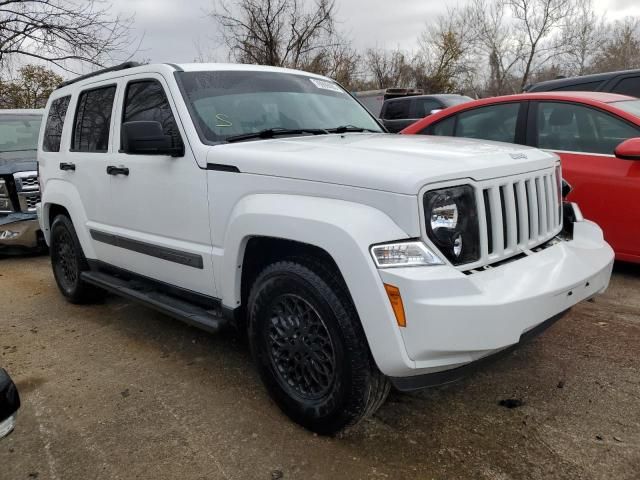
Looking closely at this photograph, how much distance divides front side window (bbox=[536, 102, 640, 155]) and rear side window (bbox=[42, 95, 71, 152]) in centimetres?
421

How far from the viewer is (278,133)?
3355 mm

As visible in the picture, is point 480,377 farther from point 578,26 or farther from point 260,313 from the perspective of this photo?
point 578,26

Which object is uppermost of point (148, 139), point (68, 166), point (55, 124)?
point (55, 124)

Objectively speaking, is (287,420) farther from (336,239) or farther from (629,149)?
(629,149)

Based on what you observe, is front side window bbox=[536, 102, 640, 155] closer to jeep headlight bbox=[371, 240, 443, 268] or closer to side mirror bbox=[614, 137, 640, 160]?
side mirror bbox=[614, 137, 640, 160]

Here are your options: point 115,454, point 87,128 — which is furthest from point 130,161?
point 115,454

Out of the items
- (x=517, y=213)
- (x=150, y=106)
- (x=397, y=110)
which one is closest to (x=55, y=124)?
(x=150, y=106)

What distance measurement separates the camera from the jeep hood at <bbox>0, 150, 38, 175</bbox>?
7008mm

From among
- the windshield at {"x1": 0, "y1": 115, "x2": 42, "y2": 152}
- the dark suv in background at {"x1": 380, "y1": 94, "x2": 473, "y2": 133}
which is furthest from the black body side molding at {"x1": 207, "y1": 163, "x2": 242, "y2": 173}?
the dark suv in background at {"x1": 380, "y1": 94, "x2": 473, "y2": 133}

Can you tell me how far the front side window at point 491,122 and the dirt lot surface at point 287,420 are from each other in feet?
6.12

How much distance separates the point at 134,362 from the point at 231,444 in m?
1.30

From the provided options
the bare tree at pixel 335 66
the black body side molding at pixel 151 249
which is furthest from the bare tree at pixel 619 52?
the black body side molding at pixel 151 249

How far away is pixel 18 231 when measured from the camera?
677 centimetres

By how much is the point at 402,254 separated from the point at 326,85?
2.33m
